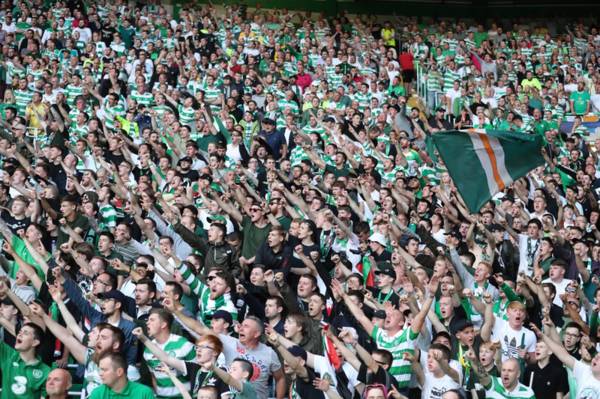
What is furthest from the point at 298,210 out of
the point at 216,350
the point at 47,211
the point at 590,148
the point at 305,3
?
the point at 305,3

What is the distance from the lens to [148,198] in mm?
12664

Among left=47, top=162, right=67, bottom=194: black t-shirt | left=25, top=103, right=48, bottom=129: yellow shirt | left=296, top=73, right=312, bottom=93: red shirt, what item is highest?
left=296, top=73, right=312, bottom=93: red shirt

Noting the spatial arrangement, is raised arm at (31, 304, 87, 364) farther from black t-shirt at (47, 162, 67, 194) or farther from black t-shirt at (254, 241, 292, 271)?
black t-shirt at (47, 162, 67, 194)

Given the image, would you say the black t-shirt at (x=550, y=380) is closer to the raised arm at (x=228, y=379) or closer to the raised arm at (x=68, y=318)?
the raised arm at (x=228, y=379)

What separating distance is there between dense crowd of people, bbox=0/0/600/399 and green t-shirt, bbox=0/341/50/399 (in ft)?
0.06

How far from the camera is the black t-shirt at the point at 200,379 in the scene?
7812mm

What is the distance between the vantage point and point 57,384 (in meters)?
7.23

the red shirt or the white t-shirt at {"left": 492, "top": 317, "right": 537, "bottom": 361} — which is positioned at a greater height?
the white t-shirt at {"left": 492, "top": 317, "right": 537, "bottom": 361}

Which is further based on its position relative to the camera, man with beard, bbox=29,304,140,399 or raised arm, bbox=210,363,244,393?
man with beard, bbox=29,304,140,399

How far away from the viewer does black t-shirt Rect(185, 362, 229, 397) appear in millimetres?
7812

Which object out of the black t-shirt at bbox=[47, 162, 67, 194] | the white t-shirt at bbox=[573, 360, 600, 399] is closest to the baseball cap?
the white t-shirt at bbox=[573, 360, 600, 399]

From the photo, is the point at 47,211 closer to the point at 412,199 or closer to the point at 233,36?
the point at 412,199

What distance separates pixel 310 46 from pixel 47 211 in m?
11.9

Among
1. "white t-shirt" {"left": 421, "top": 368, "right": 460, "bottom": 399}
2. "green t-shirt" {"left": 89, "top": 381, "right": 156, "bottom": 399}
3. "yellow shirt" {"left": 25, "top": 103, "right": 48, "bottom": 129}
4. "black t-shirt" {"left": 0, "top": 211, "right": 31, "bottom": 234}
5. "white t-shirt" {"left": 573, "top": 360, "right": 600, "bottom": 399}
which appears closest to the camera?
"green t-shirt" {"left": 89, "top": 381, "right": 156, "bottom": 399}
